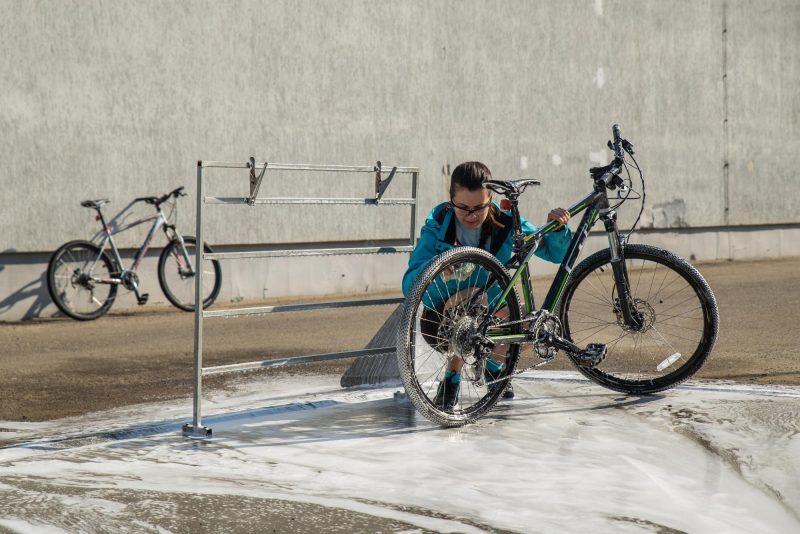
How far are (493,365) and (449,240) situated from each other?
1.88 ft

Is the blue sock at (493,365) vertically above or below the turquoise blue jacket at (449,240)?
below

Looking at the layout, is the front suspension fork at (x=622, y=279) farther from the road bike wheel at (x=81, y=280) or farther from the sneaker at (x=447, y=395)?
the road bike wheel at (x=81, y=280)

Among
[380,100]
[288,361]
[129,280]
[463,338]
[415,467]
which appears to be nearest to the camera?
[415,467]

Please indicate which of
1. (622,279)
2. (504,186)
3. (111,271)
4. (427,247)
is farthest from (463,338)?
(111,271)

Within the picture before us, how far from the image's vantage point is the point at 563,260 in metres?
5.38

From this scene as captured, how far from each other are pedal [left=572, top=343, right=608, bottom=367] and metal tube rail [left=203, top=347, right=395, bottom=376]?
0.86 m

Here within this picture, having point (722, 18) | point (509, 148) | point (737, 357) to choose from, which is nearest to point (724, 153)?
point (722, 18)

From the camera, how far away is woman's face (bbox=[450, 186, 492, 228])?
5.17 metres

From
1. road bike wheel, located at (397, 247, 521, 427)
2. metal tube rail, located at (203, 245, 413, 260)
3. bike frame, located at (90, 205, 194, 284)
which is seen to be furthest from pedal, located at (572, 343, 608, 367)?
bike frame, located at (90, 205, 194, 284)

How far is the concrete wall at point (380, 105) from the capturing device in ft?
36.2

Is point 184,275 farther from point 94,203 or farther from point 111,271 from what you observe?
point 94,203

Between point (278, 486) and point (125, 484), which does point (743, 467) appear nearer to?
point (278, 486)

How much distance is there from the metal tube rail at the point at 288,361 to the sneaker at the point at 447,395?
0.54 metres

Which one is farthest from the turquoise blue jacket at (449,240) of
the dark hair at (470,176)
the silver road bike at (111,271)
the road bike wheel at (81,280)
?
the road bike wheel at (81,280)
